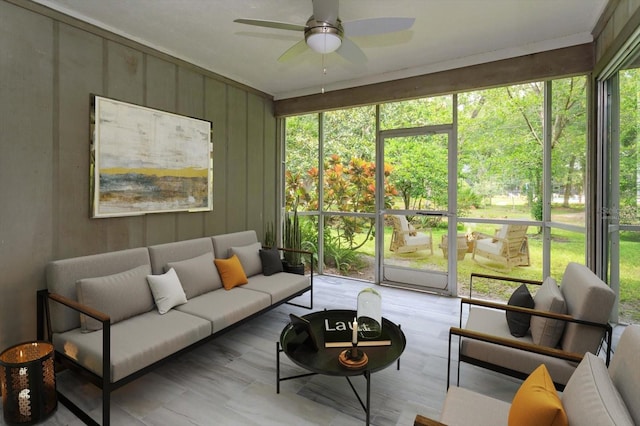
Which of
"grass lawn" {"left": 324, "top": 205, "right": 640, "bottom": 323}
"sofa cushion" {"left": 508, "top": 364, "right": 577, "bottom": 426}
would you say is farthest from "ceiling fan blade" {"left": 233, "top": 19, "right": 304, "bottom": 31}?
"grass lawn" {"left": 324, "top": 205, "right": 640, "bottom": 323}

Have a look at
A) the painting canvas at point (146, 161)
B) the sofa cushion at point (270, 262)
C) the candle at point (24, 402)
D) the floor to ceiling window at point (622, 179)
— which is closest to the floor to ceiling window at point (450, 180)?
the floor to ceiling window at point (622, 179)

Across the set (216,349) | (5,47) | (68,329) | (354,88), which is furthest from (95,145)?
(354,88)

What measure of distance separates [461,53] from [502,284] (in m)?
2.82

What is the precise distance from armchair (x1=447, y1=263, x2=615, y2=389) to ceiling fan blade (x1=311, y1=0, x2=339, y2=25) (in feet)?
6.99

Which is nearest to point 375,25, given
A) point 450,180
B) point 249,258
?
point 450,180

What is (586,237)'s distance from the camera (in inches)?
126

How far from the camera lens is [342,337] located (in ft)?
7.76

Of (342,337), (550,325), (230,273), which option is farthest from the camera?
(230,273)

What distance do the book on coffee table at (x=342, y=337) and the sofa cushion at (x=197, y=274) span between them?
1313mm

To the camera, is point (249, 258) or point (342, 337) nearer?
point (342, 337)

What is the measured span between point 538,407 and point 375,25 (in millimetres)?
2294

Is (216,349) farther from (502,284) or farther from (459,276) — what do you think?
(502,284)

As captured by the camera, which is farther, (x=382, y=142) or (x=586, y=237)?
(x=382, y=142)

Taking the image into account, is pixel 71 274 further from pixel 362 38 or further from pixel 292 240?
pixel 362 38
